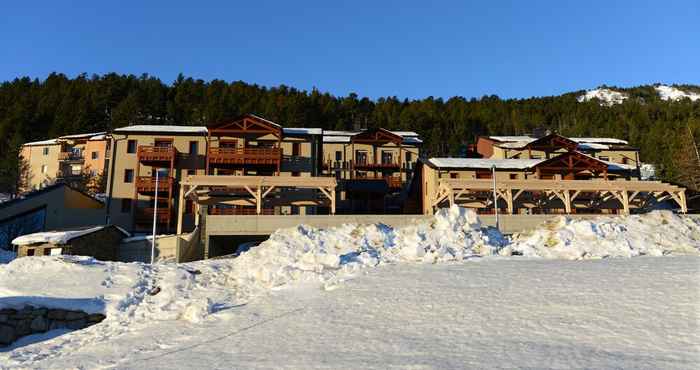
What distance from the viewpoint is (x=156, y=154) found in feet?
125

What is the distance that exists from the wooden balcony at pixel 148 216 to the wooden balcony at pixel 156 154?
4092mm

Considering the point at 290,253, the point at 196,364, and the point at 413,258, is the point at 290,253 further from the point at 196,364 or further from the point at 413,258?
the point at 196,364

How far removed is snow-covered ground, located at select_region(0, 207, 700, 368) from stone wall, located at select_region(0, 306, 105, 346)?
266 millimetres

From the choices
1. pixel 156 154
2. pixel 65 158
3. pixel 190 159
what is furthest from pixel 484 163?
pixel 65 158

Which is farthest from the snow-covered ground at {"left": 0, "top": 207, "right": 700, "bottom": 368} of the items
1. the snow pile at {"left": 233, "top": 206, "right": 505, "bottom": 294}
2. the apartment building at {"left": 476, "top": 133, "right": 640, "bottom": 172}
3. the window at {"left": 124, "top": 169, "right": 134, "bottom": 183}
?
the apartment building at {"left": 476, "top": 133, "right": 640, "bottom": 172}

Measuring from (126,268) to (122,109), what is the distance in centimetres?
6338

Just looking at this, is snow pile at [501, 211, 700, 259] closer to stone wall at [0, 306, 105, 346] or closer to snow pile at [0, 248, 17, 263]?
stone wall at [0, 306, 105, 346]

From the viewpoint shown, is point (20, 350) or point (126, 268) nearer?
point (20, 350)

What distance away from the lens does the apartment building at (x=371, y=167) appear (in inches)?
1833

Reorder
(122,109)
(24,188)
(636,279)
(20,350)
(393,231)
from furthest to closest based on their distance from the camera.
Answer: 1. (122,109)
2. (24,188)
3. (393,231)
4. (636,279)
5. (20,350)

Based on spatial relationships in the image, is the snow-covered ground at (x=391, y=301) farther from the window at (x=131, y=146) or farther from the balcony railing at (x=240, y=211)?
the window at (x=131, y=146)

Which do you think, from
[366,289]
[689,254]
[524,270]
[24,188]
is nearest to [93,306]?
[366,289]

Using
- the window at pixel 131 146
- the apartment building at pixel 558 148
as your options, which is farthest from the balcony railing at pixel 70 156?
the apartment building at pixel 558 148

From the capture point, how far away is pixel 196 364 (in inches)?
333
